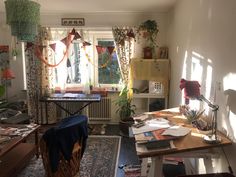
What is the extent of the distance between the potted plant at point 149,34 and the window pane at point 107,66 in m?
0.66

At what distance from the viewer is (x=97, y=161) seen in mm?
3264

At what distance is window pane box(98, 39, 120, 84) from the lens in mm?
4785

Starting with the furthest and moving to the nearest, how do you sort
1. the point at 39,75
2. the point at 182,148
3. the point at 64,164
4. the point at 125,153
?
the point at 39,75 < the point at 125,153 < the point at 64,164 < the point at 182,148

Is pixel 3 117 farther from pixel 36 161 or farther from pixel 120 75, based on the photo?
pixel 120 75

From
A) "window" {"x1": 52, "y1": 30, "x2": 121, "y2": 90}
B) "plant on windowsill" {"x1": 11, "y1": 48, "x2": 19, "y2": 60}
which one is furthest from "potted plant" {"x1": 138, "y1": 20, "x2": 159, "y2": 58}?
"plant on windowsill" {"x1": 11, "y1": 48, "x2": 19, "y2": 60}

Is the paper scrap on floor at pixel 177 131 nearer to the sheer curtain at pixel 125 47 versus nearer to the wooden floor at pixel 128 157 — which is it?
the wooden floor at pixel 128 157

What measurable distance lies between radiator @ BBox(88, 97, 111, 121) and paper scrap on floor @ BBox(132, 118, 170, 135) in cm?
243

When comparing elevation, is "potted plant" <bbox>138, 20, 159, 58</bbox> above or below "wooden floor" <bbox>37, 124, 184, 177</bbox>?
above

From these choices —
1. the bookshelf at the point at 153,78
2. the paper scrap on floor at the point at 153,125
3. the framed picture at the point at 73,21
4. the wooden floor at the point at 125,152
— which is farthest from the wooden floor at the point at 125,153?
the framed picture at the point at 73,21

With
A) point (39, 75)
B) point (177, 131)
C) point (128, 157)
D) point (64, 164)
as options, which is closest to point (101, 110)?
point (39, 75)

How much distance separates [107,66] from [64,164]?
108 inches

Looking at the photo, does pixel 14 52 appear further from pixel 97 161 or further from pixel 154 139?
pixel 154 139

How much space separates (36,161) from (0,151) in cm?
90

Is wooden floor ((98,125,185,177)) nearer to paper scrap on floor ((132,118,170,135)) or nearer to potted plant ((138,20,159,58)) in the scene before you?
paper scrap on floor ((132,118,170,135))
